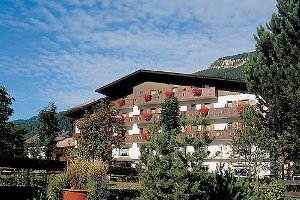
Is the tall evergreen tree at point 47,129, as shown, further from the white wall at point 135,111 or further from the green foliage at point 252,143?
the green foliage at point 252,143

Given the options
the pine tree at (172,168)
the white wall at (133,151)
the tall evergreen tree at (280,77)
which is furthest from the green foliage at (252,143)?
the white wall at (133,151)

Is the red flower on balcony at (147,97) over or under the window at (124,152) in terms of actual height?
over

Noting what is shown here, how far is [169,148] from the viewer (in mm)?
12102

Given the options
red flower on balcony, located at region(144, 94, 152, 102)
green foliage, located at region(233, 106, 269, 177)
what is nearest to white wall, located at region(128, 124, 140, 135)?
red flower on balcony, located at region(144, 94, 152, 102)

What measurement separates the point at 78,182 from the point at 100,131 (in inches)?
981

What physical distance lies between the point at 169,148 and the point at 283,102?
19080mm

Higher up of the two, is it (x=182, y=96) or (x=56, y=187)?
(x=182, y=96)

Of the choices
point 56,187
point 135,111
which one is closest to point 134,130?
point 135,111

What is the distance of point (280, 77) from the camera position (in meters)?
29.4

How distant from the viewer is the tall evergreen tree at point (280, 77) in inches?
1122

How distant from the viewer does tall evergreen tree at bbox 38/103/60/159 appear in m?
60.5

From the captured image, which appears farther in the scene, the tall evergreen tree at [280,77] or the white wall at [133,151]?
the white wall at [133,151]

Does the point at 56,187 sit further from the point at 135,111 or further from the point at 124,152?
the point at 124,152

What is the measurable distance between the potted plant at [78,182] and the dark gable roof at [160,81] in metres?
29.1
